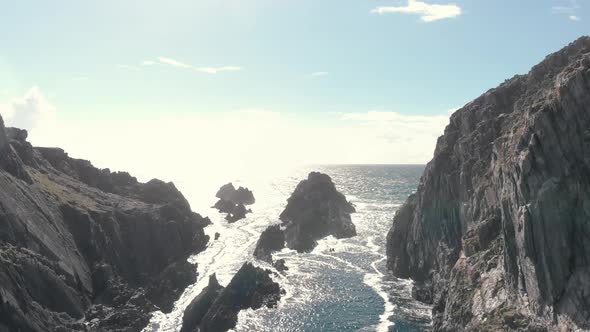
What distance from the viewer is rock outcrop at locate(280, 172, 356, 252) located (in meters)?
132

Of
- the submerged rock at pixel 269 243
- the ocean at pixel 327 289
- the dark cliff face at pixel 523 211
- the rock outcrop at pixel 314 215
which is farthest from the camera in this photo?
the rock outcrop at pixel 314 215

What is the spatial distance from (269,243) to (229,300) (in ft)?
153

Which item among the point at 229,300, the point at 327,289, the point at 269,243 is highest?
the point at 269,243

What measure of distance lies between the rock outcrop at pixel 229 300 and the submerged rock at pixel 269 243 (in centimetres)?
2819

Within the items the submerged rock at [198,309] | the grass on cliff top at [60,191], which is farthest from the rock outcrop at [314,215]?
the grass on cliff top at [60,191]

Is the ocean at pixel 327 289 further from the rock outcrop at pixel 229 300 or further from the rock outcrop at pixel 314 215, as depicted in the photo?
the rock outcrop at pixel 314 215

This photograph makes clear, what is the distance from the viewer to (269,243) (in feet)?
402

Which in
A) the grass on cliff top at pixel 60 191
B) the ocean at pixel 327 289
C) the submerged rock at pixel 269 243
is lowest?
the ocean at pixel 327 289

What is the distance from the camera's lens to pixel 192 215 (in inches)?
5522

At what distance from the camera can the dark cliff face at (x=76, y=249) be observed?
209 feet

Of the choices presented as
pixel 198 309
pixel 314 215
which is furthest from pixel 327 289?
pixel 314 215

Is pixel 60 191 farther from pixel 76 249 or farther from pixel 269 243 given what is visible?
pixel 269 243

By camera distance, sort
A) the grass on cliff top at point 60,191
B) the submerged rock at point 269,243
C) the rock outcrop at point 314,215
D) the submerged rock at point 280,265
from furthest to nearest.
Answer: the rock outcrop at point 314,215 < the submerged rock at point 269,243 < the submerged rock at point 280,265 < the grass on cliff top at point 60,191

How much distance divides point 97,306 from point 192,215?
67.3 meters
